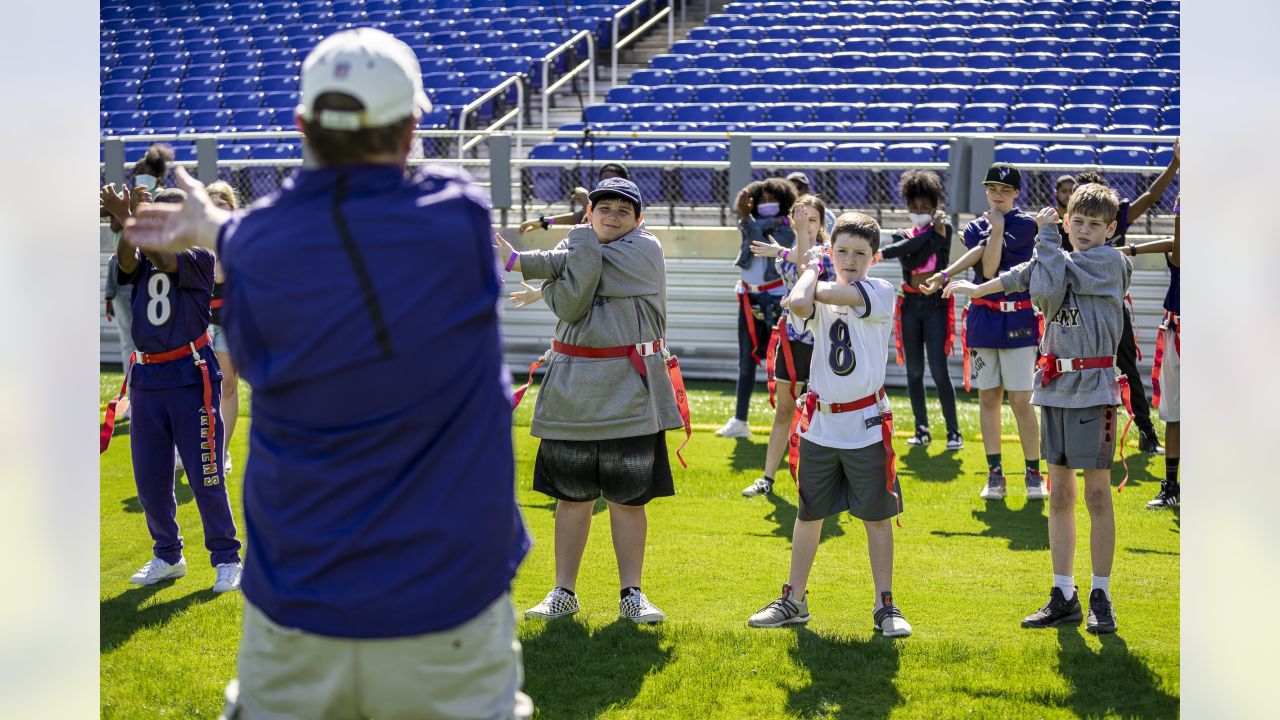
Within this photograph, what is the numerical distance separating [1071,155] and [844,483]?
8.90 metres

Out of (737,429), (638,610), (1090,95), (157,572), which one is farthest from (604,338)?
(1090,95)

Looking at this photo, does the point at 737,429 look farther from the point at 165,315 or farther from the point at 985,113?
the point at 985,113

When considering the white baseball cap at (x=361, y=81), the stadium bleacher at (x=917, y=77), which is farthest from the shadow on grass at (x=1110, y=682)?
the stadium bleacher at (x=917, y=77)

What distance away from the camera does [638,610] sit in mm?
5246

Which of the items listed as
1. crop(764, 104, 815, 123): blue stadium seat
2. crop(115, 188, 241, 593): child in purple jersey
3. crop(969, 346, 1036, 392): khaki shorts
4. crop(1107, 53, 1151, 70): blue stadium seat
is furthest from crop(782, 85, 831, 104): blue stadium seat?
crop(115, 188, 241, 593): child in purple jersey

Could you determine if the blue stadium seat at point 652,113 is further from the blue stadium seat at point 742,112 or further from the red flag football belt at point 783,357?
the red flag football belt at point 783,357

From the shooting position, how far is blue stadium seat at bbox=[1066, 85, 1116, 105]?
1472cm

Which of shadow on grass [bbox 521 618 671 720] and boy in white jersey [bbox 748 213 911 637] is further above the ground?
boy in white jersey [bbox 748 213 911 637]

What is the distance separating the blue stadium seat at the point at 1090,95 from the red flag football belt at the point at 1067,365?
1073 cm

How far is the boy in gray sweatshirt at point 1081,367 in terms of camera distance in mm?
4918

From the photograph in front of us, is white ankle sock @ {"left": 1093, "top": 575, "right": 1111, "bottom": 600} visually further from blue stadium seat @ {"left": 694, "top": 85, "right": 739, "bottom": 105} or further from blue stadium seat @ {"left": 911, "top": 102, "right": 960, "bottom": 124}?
blue stadium seat @ {"left": 694, "top": 85, "right": 739, "bottom": 105}

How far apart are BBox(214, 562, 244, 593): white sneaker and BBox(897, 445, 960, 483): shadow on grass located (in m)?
4.16
